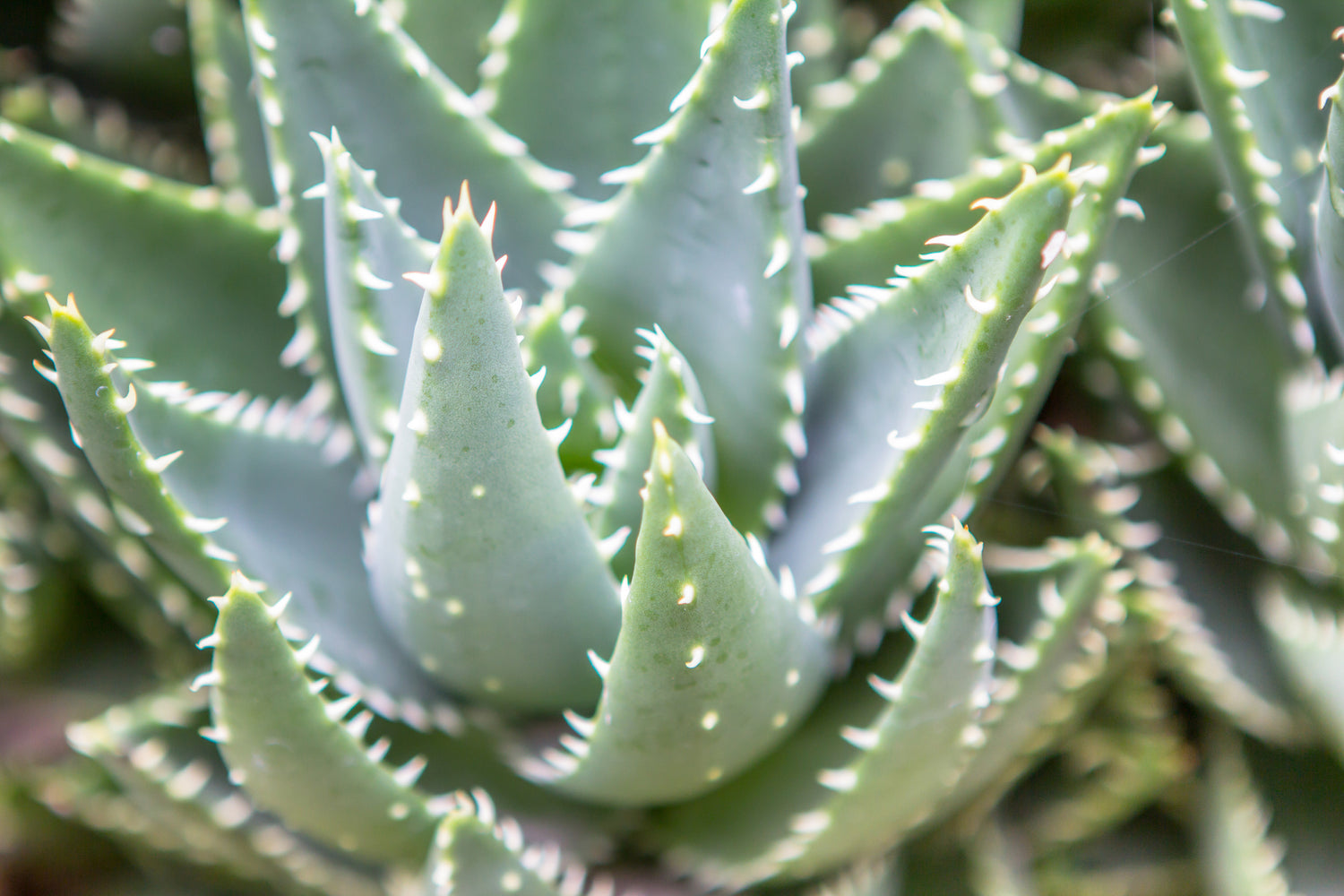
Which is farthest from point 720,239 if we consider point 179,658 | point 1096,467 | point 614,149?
point 179,658

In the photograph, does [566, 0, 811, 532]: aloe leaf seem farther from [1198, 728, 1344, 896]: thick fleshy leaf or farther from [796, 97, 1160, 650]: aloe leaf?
[1198, 728, 1344, 896]: thick fleshy leaf

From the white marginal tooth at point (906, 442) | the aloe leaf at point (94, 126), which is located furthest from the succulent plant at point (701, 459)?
the aloe leaf at point (94, 126)

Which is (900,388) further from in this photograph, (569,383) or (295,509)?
(295,509)

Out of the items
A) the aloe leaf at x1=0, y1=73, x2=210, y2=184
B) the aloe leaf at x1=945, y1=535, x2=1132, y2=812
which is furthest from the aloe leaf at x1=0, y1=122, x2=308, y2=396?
the aloe leaf at x1=945, y1=535, x2=1132, y2=812

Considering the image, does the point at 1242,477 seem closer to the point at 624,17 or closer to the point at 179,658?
the point at 624,17

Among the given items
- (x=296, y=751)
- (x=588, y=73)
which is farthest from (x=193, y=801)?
(x=588, y=73)

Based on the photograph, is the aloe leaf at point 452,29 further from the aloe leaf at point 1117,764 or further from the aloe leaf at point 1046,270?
the aloe leaf at point 1117,764
